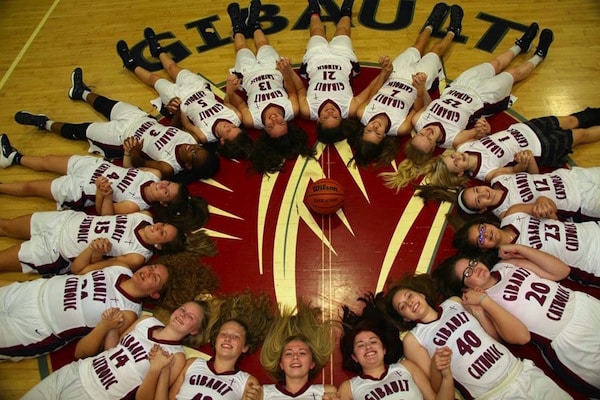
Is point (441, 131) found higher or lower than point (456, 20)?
lower

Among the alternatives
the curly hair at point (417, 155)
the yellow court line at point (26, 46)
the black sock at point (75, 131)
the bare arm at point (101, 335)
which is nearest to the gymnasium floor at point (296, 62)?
the yellow court line at point (26, 46)

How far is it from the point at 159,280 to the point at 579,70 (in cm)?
483

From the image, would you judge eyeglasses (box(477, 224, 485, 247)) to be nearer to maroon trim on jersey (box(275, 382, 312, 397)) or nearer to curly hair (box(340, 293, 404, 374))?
curly hair (box(340, 293, 404, 374))

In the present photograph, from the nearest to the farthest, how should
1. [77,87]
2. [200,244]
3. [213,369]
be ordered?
1. [213,369]
2. [200,244]
3. [77,87]

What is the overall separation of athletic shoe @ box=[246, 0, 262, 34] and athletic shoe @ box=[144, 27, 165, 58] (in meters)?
1.10

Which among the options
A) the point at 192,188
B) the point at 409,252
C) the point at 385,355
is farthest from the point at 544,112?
the point at 192,188

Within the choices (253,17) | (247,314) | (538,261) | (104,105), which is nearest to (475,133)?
(538,261)

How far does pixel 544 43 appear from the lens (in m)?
5.05

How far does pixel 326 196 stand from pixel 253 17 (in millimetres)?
2918

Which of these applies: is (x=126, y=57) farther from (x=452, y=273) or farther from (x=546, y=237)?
(x=546, y=237)

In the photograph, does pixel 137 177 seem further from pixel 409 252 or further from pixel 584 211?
pixel 584 211

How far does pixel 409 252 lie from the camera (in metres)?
3.99

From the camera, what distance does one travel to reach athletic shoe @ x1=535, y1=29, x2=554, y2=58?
16.6ft

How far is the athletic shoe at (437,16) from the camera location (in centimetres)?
550
